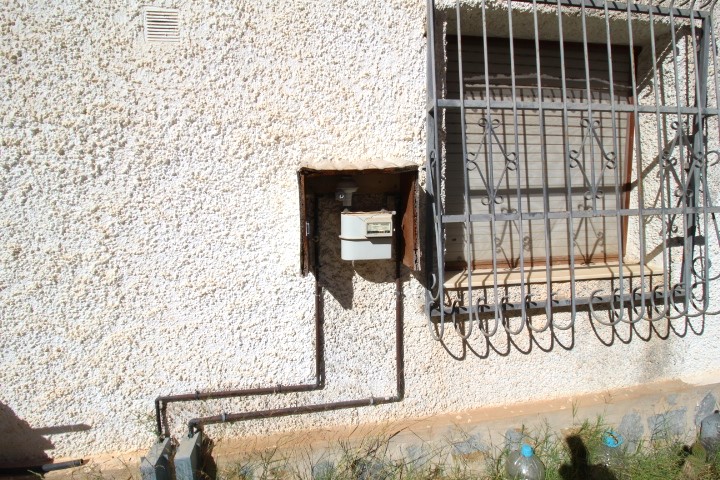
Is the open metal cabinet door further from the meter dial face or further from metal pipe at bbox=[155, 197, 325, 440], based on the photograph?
the meter dial face

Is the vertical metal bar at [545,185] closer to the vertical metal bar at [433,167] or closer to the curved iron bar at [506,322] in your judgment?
the curved iron bar at [506,322]

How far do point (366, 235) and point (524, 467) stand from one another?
175cm

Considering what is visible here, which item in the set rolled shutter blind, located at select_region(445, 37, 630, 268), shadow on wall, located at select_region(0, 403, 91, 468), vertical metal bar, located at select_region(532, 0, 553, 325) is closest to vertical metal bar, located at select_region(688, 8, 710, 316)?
rolled shutter blind, located at select_region(445, 37, 630, 268)

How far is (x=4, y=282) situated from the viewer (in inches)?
83.8

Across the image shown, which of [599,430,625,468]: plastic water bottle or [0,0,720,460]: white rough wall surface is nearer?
[0,0,720,460]: white rough wall surface

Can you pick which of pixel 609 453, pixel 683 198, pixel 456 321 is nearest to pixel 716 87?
pixel 683 198

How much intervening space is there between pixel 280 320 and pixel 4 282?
1442mm

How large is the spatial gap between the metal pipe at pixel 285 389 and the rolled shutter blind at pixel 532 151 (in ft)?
3.09

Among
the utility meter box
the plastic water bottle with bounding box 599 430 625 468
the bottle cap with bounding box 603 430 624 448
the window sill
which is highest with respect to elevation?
the utility meter box

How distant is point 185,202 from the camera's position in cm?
222

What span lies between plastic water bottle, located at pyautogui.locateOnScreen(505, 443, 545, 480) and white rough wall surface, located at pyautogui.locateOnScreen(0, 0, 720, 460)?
1.00 meters

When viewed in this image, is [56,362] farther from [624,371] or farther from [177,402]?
[624,371]

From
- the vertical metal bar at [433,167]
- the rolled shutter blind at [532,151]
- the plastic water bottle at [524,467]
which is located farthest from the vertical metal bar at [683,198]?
the vertical metal bar at [433,167]

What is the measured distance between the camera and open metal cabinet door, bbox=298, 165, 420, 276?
2146 mm
